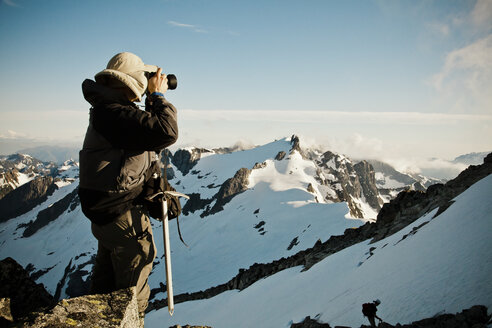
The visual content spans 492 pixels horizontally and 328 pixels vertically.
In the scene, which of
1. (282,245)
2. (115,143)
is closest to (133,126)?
(115,143)

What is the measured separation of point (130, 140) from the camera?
324cm

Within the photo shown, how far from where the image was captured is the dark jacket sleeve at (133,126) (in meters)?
3.17

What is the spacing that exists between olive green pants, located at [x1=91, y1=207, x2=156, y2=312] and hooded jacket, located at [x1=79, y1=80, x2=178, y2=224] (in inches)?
7.1

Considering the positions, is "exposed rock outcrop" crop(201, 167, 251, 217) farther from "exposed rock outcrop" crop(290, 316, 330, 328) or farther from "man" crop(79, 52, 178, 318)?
"man" crop(79, 52, 178, 318)

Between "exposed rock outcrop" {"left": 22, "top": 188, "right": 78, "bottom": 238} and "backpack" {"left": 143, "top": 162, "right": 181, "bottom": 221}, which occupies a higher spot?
"exposed rock outcrop" {"left": 22, "top": 188, "right": 78, "bottom": 238}

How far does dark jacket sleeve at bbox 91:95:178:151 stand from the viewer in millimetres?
3168

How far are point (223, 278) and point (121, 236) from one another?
→ 6606 centimetres

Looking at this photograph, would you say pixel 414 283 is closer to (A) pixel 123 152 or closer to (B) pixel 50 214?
(A) pixel 123 152

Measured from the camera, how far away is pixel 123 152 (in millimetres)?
3402

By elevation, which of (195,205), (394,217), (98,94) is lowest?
(394,217)

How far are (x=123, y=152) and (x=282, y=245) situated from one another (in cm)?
6670

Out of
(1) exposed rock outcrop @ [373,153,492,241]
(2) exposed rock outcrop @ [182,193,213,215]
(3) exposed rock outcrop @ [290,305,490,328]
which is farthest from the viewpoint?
(2) exposed rock outcrop @ [182,193,213,215]

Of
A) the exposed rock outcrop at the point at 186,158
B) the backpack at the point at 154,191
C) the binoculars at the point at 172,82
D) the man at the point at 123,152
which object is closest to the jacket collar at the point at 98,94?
the man at the point at 123,152

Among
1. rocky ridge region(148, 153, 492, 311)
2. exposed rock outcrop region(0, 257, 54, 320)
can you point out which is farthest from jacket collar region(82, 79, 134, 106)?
rocky ridge region(148, 153, 492, 311)
